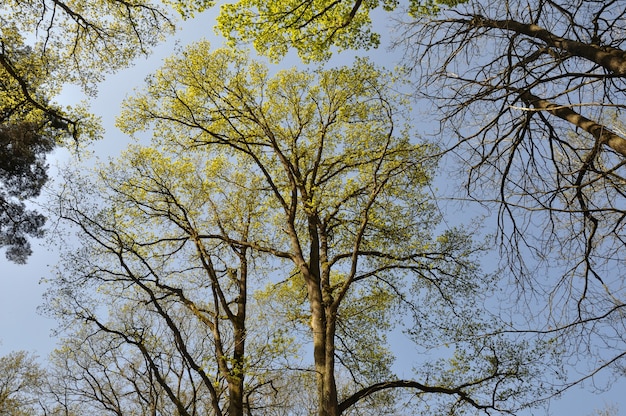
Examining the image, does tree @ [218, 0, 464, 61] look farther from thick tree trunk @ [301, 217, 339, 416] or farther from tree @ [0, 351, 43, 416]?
tree @ [0, 351, 43, 416]

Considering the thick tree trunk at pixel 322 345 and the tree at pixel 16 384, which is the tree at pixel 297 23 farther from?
the tree at pixel 16 384

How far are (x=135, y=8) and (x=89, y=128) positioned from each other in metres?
2.50

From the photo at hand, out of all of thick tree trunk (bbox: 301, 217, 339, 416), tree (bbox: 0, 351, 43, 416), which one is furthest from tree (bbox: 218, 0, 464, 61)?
tree (bbox: 0, 351, 43, 416)

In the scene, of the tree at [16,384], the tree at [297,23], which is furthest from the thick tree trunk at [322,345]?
the tree at [16,384]

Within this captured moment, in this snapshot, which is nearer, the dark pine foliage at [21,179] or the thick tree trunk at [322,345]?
the thick tree trunk at [322,345]

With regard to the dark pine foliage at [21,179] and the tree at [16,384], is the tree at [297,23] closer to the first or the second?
the dark pine foliage at [21,179]

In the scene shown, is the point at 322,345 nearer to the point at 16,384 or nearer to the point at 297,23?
the point at 297,23

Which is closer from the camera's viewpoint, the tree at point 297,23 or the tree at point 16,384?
the tree at point 297,23

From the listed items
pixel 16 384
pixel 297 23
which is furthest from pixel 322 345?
pixel 16 384

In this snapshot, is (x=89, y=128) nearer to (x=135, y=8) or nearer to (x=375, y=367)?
(x=135, y=8)

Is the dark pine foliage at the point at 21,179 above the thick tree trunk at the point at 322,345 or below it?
above

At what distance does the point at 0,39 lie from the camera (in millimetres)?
7156

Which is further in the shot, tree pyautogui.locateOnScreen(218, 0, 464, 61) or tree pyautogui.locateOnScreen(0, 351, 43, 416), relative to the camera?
tree pyautogui.locateOnScreen(0, 351, 43, 416)

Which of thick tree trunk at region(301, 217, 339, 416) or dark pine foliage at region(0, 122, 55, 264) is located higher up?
dark pine foliage at region(0, 122, 55, 264)
